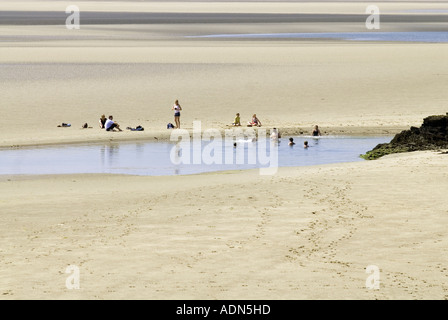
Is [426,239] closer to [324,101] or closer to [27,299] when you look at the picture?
[27,299]

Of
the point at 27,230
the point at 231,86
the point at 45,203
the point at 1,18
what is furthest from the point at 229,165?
the point at 1,18

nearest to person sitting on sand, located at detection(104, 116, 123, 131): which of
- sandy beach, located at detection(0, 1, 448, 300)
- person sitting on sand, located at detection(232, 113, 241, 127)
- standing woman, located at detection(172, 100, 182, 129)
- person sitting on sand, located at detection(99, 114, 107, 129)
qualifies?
sandy beach, located at detection(0, 1, 448, 300)

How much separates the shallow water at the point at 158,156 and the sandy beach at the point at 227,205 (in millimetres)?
1337

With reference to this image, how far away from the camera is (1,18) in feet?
421

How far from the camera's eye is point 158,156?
1246 inches

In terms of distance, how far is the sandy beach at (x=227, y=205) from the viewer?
49.9 ft

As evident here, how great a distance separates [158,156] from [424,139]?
959cm

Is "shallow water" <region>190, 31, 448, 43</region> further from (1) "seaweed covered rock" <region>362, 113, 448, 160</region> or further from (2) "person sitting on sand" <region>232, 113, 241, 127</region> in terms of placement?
(1) "seaweed covered rock" <region>362, 113, 448, 160</region>

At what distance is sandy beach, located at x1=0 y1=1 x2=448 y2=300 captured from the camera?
15195 mm

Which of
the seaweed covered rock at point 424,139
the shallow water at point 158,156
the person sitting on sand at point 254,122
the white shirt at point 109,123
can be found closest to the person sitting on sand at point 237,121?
the person sitting on sand at point 254,122

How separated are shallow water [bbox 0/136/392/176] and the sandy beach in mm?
1337

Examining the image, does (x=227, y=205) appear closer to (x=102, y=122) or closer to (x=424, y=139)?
(x=424, y=139)

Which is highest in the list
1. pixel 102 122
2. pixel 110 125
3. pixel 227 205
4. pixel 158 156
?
pixel 102 122

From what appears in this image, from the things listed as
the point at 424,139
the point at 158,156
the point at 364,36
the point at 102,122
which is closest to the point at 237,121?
the point at 102,122
